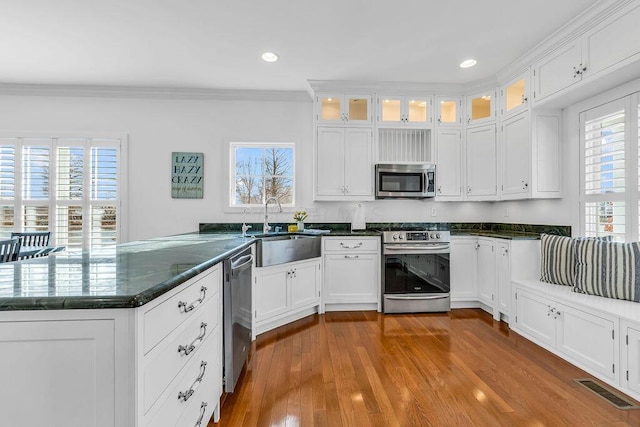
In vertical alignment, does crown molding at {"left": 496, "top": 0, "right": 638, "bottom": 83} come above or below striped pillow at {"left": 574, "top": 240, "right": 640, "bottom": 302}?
above

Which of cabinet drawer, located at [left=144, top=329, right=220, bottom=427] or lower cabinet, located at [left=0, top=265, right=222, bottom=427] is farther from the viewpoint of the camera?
cabinet drawer, located at [left=144, top=329, right=220, bottom=427]

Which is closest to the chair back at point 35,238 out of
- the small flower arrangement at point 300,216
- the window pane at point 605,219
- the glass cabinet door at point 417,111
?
the small flower arrangement at point 300,216

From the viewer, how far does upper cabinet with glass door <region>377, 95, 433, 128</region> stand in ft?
12.3

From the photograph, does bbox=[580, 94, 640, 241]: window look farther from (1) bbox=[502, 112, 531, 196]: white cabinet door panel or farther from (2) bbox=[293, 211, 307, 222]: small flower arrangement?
(2) bbox=[293, 211, 307, 222]: small flower arrangement

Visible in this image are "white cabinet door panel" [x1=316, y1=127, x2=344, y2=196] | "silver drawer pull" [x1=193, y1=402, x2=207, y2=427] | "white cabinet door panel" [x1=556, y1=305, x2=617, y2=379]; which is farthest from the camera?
"white cabinet door panel" [x1=316, y1=127, x2=344, y2=196]

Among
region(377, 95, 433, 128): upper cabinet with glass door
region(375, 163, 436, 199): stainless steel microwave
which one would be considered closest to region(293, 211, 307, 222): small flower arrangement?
region(375, 163, 436, 199): stainless steel microwave

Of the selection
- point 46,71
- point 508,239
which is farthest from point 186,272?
point 46,71

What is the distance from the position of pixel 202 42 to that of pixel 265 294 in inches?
94.5

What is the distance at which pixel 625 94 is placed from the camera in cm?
244

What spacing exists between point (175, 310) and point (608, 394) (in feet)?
8.37

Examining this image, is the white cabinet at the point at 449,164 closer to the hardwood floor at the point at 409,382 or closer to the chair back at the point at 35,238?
the hardwood floor at the point at 409,382

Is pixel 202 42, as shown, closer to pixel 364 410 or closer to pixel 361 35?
pixel 361 35

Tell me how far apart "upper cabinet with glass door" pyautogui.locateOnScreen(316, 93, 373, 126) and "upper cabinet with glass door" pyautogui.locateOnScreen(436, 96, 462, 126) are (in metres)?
0.87

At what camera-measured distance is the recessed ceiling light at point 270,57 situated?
3037 millimetres
